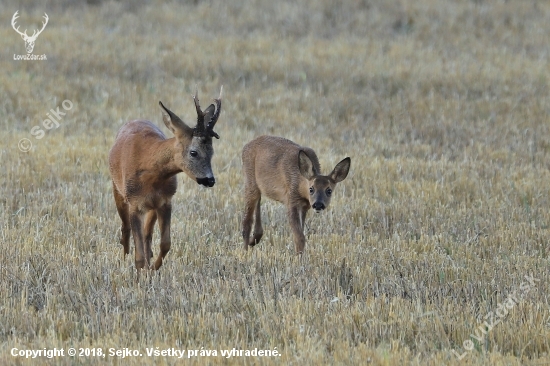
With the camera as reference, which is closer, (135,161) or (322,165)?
(135,161)

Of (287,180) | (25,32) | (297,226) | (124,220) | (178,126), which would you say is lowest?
(297,226)

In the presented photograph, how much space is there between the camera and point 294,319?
6.91 meters

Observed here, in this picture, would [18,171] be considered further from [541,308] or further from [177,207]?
[541,308]

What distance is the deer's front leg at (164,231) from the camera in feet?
28.1

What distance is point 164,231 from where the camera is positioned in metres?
8.60

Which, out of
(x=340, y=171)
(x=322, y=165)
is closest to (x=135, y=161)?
(x=340, y=171)

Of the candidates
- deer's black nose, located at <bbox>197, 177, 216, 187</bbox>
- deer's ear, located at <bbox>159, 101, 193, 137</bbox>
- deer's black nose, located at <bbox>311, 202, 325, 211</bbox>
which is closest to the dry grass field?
deer's black nose, located at <bbox>311, 202, 325, 211</bbox>

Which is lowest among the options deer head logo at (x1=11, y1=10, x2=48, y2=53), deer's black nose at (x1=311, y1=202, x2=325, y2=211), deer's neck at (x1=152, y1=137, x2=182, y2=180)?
deer's black nose at (x1=311, y1=202, x2=325, y2=211)

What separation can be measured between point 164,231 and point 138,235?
0.25 meters

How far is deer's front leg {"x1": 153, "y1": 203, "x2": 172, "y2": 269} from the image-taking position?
8.55 metres

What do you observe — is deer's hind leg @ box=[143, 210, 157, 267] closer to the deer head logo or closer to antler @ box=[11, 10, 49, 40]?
the deer head logo

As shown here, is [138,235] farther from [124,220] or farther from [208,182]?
[208,182]

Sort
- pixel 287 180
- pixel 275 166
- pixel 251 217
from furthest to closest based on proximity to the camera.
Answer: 1. pixel 251 217
2. pixel 275 166
3. pixel 287 180

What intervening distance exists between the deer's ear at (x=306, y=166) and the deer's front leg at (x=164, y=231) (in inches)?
55.5
